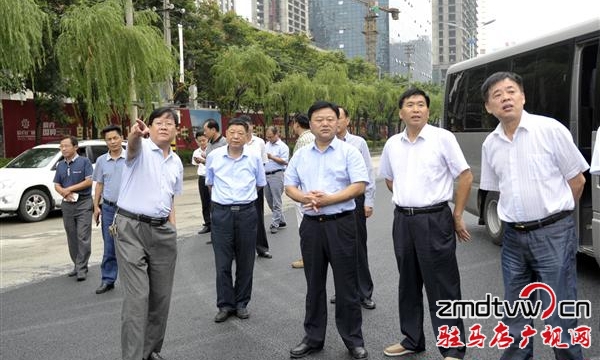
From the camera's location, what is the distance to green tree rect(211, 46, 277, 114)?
2531 cm

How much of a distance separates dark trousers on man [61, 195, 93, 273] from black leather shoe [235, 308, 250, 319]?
8.13ft

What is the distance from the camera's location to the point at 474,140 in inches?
307

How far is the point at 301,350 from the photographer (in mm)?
3789

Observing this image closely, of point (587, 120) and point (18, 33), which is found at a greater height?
point (18, 33)

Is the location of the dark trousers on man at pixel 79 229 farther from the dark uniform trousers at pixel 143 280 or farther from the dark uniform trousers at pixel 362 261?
the dark uniform trousers at pixel 362 261

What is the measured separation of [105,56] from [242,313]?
12070mm

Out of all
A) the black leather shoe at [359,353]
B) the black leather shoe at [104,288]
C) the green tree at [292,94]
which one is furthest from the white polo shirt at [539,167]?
the green tree at [292,94]

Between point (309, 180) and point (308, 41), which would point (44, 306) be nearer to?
point (309, 180)

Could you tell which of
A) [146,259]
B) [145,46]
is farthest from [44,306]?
[145,46]

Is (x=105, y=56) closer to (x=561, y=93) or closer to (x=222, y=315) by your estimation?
(x=222, y=315)

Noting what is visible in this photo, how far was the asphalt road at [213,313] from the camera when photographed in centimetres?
400

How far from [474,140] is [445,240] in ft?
15.3

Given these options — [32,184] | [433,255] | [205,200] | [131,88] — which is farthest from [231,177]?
[131,88]

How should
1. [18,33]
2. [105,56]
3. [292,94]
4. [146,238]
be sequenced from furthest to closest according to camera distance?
1. [292,94]
2. [105,56]
3. [18,33]
4. [146,238]
